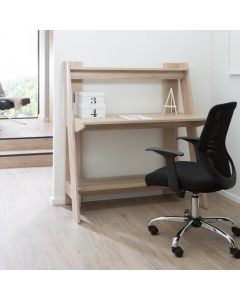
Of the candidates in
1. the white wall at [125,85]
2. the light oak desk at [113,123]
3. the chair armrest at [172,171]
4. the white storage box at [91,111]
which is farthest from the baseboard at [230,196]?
the white storage box at [91,111]

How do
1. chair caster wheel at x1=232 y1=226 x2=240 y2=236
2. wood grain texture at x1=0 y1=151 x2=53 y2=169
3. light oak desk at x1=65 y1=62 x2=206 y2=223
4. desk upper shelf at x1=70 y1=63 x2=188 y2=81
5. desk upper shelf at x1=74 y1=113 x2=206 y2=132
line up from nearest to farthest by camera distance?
chair caster wheel at x1=232 y1=226 x2=240 y2=236, desk upper shelf at x1=74 y1=113 x2=206 y2=132, light oak desk at x1=65 y1=62 x2=206 y2=223, desk upper shelf at x1=70 y1=63 x2=188 y2=81, wood grain texture at x1=0 y1=151 x2=53 y2=169

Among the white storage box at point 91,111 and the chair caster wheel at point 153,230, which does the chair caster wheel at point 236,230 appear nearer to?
the chair caster wheel at point 153,230

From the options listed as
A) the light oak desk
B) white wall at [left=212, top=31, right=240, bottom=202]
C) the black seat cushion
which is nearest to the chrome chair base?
the black seat cushion

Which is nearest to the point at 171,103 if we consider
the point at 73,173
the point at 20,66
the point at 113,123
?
the point at 113,123

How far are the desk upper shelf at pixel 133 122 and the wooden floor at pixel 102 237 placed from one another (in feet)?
2.31

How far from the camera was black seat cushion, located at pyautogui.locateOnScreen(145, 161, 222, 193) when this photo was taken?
9.14 feet

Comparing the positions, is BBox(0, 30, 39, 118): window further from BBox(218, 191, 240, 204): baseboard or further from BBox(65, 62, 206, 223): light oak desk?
BBox(218, 191, 240, 204): baseboard

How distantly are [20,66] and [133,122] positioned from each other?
17.9 feet

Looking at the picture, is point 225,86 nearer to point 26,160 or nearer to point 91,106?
point 91,106

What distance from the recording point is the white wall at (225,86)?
392cm

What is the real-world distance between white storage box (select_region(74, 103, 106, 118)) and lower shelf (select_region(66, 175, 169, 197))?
59 centimetres

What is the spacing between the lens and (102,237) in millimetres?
3121
